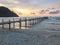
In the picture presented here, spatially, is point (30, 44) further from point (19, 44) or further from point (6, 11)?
point (6, 11)

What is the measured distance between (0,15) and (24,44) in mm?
155752

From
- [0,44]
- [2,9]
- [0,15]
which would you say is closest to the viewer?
[0,44]

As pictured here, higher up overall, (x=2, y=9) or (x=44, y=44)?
(x=2, y=9)

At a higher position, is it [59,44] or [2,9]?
[2,9]

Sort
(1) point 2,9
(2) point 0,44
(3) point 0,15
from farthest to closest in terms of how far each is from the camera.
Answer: (3) point 0,15, (1) point 2,9, (2) point 0,44

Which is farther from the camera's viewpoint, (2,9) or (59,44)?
(2,9)

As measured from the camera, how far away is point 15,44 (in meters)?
11.9

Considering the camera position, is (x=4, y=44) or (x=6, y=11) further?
(x=6, y=11)

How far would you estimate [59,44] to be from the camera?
12141 mm

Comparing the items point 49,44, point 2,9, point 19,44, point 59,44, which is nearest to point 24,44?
point 19,44

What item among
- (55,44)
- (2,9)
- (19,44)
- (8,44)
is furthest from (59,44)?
(2,9)

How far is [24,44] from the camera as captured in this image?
39.4 ft

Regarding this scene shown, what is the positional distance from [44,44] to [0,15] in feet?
512

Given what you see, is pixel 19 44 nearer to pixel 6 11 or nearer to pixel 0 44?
pixel 0 44
